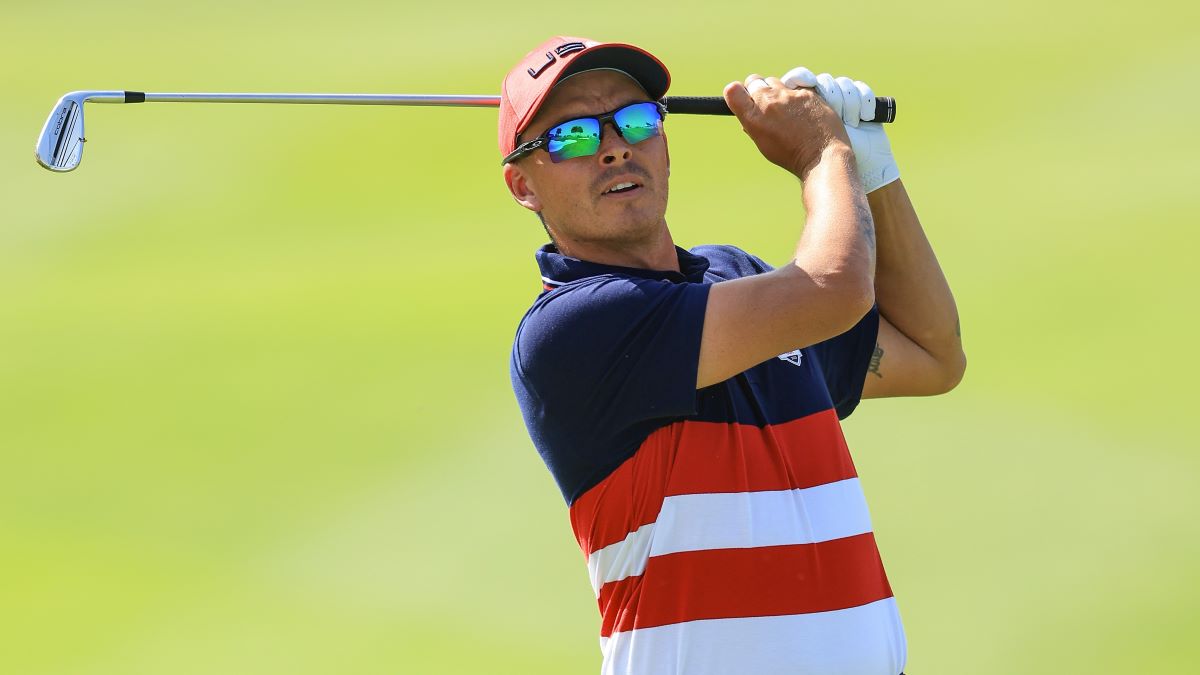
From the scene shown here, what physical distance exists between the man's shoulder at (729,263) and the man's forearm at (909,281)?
25cm

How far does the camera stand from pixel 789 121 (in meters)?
2.71

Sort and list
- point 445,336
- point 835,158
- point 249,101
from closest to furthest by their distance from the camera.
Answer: point 835,158 < point 249,101 < point 445,336

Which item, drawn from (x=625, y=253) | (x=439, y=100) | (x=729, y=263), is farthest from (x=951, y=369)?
(x=439, y=100)

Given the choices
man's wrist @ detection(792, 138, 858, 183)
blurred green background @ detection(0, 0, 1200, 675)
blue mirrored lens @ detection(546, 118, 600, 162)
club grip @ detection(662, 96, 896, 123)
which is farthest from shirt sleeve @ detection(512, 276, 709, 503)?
blurred green background @ detection(0, 0, 1200, 675)

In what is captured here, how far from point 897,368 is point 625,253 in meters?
0.69

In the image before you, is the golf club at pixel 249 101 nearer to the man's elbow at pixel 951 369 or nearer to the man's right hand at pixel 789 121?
the man's right hand at pixel 789 121

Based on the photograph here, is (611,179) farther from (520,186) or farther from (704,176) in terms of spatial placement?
(704,176)

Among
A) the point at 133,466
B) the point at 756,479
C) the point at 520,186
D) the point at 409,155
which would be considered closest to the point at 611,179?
the point at 520,186

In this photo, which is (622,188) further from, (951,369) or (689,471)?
(951,369)

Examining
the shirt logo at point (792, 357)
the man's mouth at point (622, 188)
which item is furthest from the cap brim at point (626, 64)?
the shirt logo at point (792, 357)

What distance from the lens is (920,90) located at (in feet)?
22.5

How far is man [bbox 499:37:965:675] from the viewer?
2.44m

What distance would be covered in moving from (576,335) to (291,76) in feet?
17.2

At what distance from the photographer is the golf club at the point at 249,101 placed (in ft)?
9.75
